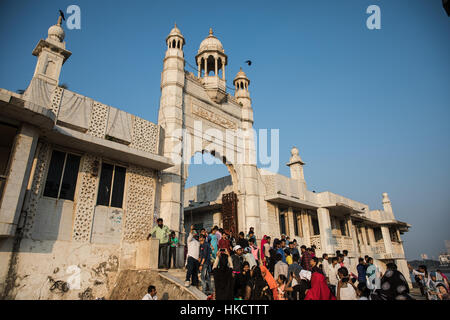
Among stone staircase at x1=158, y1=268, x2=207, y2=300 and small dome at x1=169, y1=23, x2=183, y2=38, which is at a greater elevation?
small dome at x1=169, y1=23, x2=183, y2=38

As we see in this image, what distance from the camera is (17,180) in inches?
283

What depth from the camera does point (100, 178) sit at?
32.3ft

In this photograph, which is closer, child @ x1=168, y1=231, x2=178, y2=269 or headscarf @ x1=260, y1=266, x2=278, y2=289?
headscarf @ x1=260, y1=266, x2=278, y2=289

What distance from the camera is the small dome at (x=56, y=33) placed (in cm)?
1038

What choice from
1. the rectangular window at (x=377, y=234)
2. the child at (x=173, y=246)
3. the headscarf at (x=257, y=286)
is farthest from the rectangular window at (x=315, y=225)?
the headscarf at (x=257, y=286)

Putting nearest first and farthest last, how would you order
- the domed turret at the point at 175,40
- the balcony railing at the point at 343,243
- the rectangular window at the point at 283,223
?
the domed turret at the point at 175,40
the rectangular window at the point at 283,223
the balcony railing at the point at 343,243

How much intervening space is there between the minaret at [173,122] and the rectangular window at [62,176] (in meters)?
3.36

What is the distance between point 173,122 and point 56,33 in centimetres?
542

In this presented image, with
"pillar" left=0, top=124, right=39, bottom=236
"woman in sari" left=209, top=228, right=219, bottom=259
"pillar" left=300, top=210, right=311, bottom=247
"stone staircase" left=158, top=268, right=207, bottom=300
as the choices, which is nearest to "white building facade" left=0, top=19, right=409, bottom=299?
"pillar" left=0, top=124, right=39, bottom=236

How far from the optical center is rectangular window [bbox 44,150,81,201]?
341 inches

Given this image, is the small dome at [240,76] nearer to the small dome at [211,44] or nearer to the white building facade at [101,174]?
the white building facade at [101,174]

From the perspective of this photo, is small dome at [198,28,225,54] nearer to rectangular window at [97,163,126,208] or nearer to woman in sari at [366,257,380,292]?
rectangular window at [97,163,126,208]

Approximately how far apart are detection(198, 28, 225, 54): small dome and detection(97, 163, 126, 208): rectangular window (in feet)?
31.3
